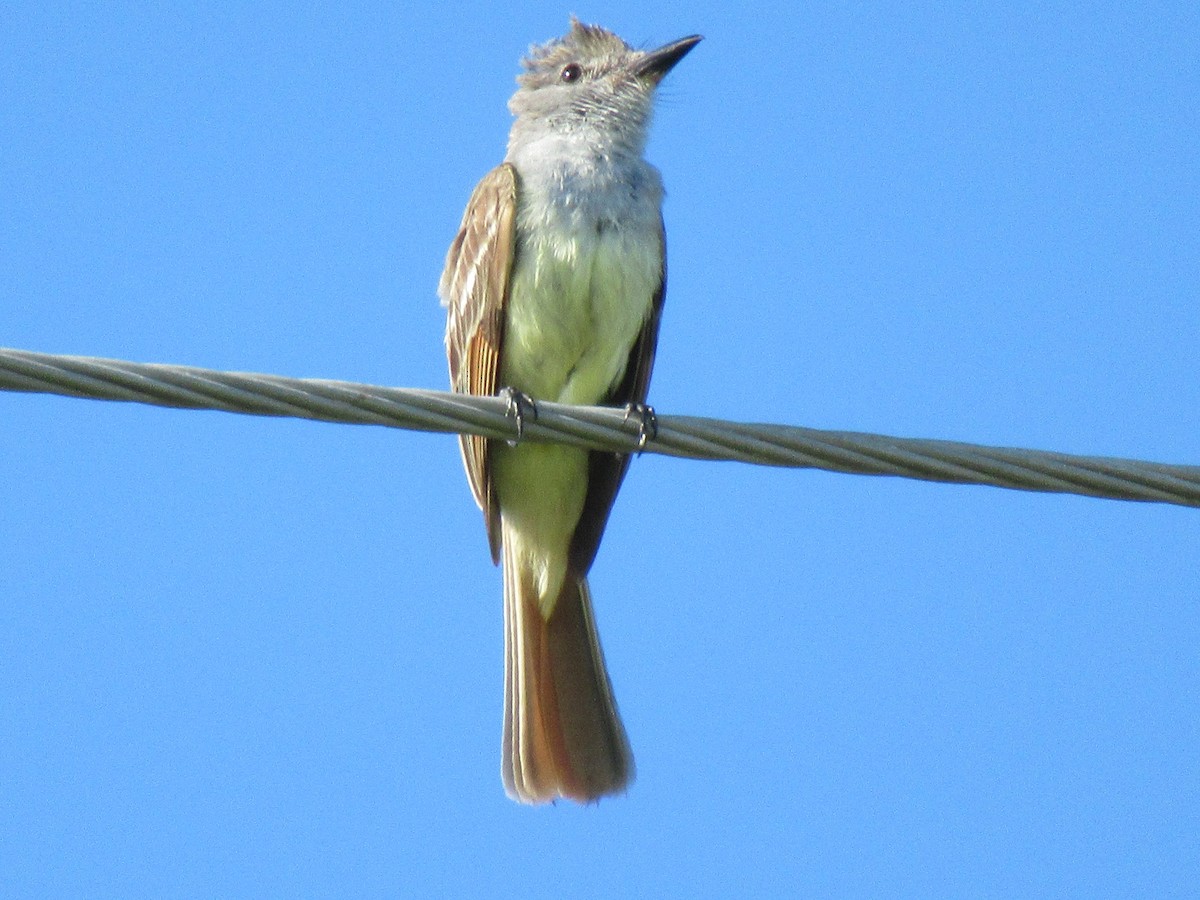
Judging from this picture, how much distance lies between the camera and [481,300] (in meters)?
6.16

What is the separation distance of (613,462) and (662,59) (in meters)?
2.03

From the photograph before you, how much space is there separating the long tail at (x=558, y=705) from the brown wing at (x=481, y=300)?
320mm

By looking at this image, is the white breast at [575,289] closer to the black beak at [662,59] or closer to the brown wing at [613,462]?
the brown wing at [613,462]

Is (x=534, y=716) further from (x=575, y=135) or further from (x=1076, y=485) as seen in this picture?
(x=1076, y=485)

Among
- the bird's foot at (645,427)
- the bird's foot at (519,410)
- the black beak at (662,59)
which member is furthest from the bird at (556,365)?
the bird's foot at (519,410)

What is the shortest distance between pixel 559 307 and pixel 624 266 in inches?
11.6

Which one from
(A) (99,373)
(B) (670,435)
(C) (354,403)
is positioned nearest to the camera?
(A) (99,373)

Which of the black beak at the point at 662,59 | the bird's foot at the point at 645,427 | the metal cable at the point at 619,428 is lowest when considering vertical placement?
the metal cable at the point at 619,428

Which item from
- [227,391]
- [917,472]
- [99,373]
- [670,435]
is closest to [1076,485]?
[917,472]

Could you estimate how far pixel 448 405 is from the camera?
401 cm

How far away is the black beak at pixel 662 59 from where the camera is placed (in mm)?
7297

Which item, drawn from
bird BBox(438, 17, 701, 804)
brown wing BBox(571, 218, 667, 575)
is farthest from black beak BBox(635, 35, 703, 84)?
brown wing BBox(571, 218, 667, 575)

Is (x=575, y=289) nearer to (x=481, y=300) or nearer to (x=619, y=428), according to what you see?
(x=481, y=300)

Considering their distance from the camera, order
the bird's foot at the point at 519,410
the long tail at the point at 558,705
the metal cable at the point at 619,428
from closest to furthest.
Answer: the metal cable at the point at 619,428 → the bird's foot at the point at 519,410 → the long tail at the point at 558,705
